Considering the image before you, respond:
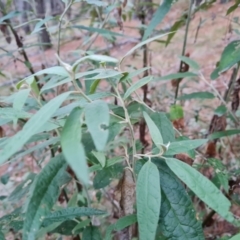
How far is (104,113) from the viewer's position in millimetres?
406

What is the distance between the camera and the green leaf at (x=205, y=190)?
0.46m

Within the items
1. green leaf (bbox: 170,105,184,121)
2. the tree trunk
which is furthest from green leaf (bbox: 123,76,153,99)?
the tree trunk

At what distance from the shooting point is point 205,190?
1.56 ft

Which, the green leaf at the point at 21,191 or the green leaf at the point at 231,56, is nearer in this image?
the green leaf at the point at 231,56

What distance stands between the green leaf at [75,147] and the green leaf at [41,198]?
0.35ft

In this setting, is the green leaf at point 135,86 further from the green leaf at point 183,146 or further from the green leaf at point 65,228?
the green leaf at point 65,228

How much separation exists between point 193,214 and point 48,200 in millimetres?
248

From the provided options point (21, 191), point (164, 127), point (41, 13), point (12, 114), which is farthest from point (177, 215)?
point (41, 13)

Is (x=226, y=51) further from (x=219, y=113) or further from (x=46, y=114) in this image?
(x=46, y=114)

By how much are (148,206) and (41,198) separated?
0.16 metres

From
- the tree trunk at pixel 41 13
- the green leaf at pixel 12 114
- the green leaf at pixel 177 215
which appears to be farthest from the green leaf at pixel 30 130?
the tree trunk at pixel 41 13

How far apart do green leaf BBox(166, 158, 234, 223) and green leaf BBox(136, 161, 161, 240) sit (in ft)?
0.13

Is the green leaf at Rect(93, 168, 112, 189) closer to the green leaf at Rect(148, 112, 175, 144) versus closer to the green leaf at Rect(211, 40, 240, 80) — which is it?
the green leaf at Rect(148, 112, 175, 144)

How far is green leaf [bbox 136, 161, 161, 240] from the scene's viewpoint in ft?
1.59
